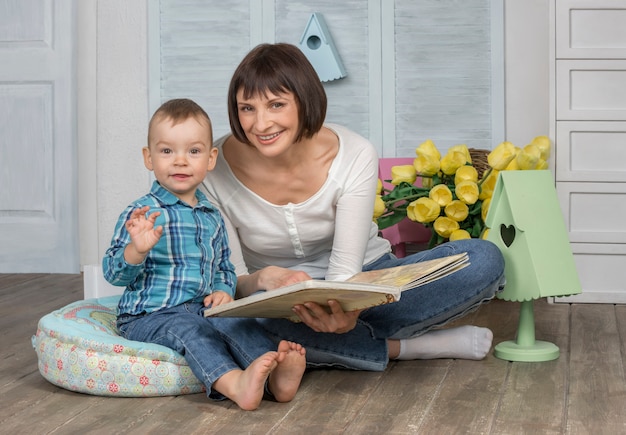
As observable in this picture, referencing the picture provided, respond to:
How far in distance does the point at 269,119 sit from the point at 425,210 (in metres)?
0.98

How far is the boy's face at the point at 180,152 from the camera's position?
1907mm

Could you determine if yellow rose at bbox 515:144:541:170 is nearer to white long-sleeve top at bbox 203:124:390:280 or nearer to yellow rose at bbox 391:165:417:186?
yellow rose at bbox 391:165:417:186

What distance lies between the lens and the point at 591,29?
2971 millimetres

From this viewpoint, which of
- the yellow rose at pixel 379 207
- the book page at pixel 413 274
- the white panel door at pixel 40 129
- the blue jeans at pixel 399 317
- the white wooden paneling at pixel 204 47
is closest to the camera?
the book page at pixel 413 274

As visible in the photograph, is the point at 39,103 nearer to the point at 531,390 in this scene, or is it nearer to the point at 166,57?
the point at 166,57

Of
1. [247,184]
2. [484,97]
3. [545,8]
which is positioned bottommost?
[247,184]

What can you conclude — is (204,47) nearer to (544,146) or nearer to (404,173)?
(404,173)

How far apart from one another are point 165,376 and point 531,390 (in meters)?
0.72

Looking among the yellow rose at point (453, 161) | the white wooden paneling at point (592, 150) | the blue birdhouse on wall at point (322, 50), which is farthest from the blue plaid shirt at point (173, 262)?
the blue birdhouse on wall at point (322, 50)

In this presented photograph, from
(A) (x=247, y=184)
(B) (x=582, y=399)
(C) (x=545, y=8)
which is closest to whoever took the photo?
(B) (x=582, y=399)

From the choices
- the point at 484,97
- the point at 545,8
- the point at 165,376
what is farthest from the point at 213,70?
the point at 165,376

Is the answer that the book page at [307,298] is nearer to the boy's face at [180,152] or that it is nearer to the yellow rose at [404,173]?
the boy's face at [180,152]

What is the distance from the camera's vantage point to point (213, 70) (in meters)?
3.64

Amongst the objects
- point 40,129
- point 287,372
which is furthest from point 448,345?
point 40,129
